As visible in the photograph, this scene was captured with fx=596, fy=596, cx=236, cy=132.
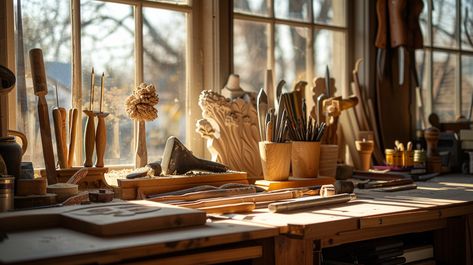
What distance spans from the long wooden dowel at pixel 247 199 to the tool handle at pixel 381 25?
1.35 meters

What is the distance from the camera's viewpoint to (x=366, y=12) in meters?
3.04

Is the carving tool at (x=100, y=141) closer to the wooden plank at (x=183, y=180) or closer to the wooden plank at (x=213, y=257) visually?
the wooden plank at (x=183, y=180)

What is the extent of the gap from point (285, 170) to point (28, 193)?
0.90 metres

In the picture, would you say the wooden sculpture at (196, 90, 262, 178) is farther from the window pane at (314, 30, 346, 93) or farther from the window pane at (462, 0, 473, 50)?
the window pane at (462, 0, 473, 50)

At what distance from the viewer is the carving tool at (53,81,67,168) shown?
1988 mm

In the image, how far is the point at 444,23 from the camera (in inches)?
137

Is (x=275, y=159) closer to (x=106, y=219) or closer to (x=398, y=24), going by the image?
(x=106, y=219)

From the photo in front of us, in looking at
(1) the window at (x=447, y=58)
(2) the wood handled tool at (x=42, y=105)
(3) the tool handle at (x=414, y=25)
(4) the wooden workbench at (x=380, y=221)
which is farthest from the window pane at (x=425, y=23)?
(2) the wood handled tool at (x=42, y=105)

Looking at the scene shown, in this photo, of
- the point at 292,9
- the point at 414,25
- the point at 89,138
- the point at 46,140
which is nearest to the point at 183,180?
the point at 89,138

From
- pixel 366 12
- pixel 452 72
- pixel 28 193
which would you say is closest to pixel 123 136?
pixel 28 193

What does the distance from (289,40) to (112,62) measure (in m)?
0.91

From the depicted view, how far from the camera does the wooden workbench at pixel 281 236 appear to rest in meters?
1.22

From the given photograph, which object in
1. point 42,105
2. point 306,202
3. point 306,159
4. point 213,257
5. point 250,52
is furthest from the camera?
point 250,52

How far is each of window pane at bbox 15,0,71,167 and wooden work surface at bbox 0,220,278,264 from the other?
2.54ft
